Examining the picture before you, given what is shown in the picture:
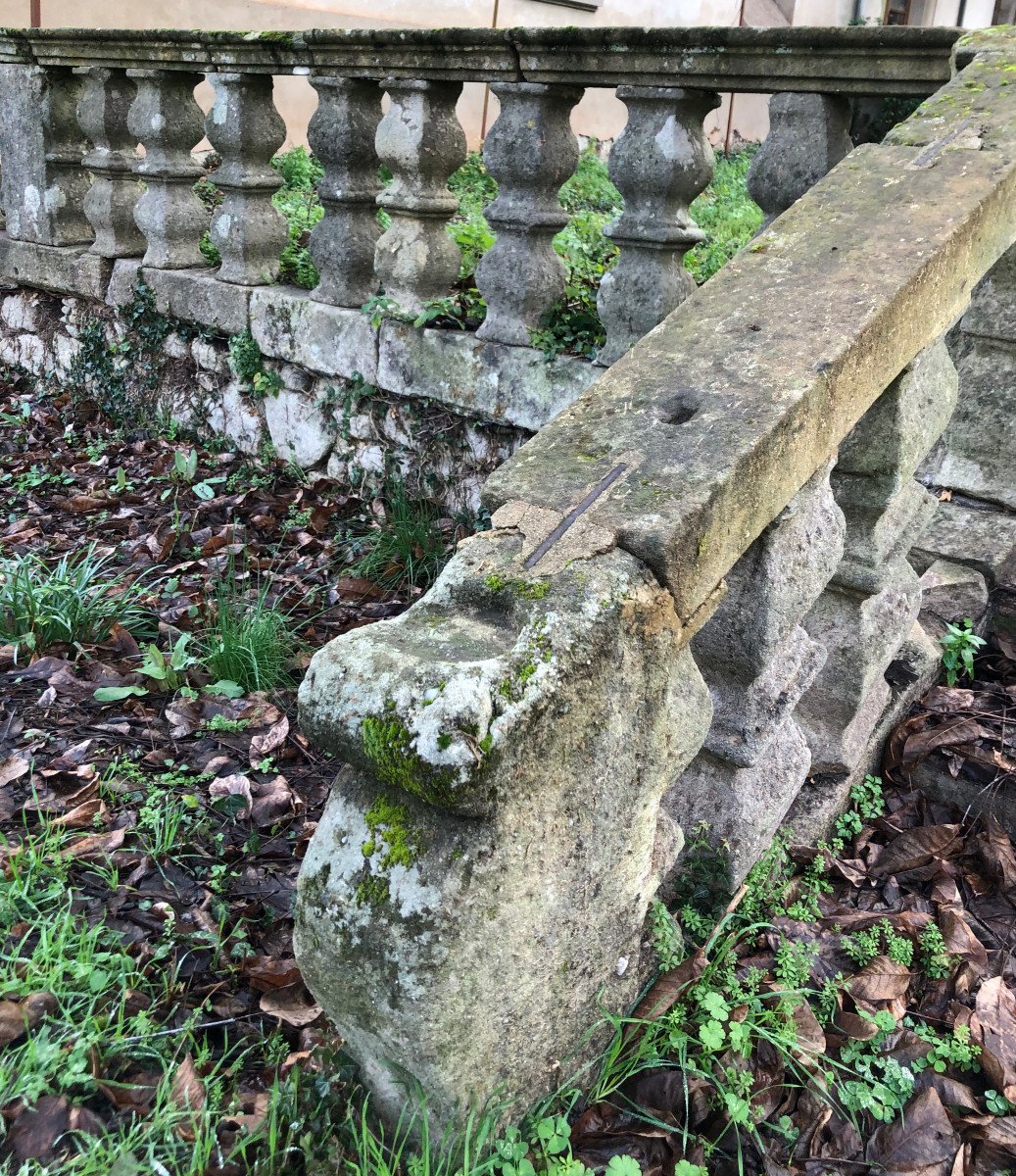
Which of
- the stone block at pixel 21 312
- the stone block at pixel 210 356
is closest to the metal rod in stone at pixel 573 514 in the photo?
the stone block at pixel 210 356

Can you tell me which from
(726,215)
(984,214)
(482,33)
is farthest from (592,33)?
(726,215)

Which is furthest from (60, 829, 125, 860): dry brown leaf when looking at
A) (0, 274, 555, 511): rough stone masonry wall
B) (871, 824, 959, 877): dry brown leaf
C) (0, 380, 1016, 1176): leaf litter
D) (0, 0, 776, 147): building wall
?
(0, 0, 776, 147): building wall

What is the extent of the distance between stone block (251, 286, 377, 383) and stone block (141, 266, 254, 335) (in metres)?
0.09

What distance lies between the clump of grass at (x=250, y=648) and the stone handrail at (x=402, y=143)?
1046mm

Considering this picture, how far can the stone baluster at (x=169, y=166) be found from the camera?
4227 millimetres

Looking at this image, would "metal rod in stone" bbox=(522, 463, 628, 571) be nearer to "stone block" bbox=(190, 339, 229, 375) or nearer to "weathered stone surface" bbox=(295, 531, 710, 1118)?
"weathered stone surface" bbox=(295, 531, 710, 1118)

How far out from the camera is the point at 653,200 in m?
2.89

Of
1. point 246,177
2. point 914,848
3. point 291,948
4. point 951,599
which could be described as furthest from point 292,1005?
point 246,177

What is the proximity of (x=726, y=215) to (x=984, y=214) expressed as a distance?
5.86 m

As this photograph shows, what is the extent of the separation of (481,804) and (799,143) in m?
2.08

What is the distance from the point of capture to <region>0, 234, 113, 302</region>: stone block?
4750mm

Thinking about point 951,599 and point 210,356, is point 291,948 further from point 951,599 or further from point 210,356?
point 210,356

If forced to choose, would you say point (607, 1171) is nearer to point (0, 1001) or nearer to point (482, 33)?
point (0, 1001)

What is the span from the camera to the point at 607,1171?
4.94ft
